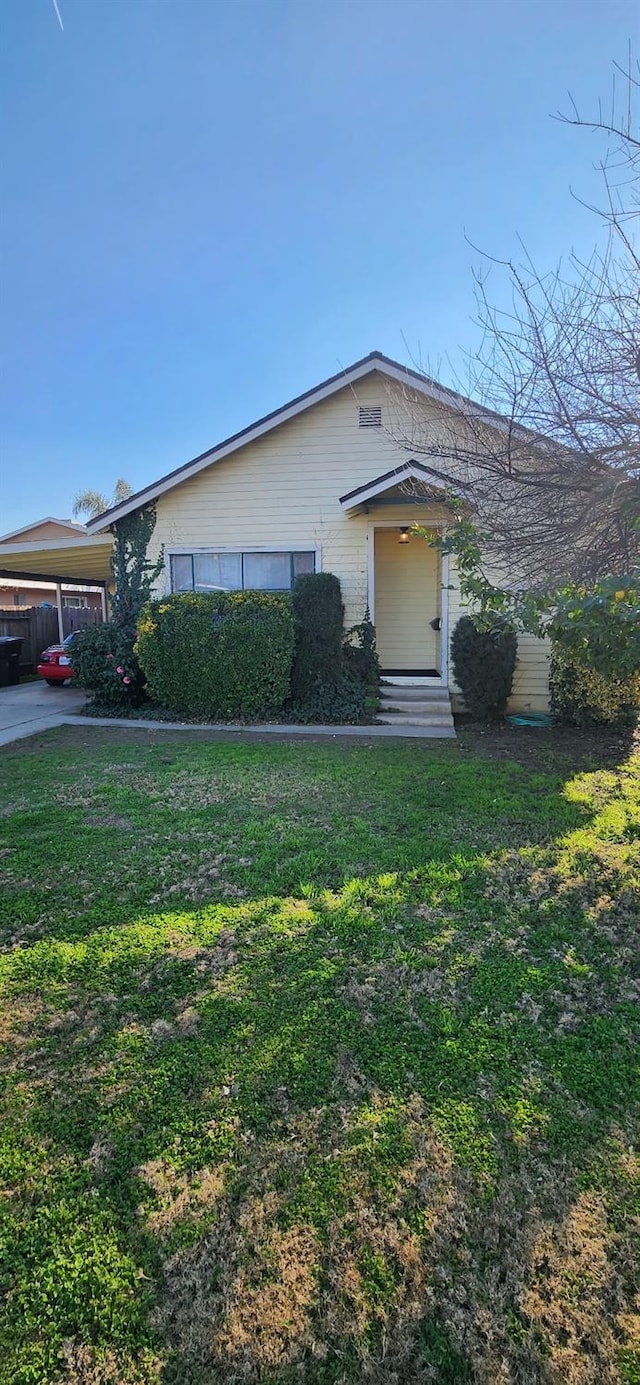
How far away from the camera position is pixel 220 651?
344 inches

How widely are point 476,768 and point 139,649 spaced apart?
5.59 metres

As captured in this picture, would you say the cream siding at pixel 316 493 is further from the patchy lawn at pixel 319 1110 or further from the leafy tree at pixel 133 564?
the patchy lawn at pixel 319 1110

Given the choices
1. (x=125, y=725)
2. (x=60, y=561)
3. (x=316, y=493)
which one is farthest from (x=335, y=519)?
(x=60, y=561)

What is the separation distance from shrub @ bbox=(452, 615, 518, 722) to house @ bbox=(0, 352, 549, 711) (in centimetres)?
107

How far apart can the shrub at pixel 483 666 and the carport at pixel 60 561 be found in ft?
23.1

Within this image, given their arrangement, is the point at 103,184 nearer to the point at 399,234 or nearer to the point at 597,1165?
the point at 399,234

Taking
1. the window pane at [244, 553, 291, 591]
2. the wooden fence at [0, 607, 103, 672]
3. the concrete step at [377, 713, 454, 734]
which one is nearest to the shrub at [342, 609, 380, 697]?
the concrete step at [377, 713, 454, 734]

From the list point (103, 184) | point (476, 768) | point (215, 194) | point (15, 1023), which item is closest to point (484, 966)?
point (15, 1023)

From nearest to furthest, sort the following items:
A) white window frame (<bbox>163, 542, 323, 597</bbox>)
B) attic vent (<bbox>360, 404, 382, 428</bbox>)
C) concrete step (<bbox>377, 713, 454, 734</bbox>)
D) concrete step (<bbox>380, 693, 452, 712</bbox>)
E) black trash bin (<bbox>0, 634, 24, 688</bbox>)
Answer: concrete step (<bbox>377, 713, 454, 734</bbox>) < concrete step (<bbox>380, 693, 452, 712</bbox>) < attic vent (<bbox>360, 404, 382, 428</bbox>) < white window frame (<bbox>163, 542, 323, 597</bbox>) < black trash bin (<bbox>0, 634, 24, 688</bbox>)

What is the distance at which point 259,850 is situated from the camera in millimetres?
4082

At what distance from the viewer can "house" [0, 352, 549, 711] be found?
9.59m

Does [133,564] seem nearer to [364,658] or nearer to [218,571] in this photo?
[218,571]

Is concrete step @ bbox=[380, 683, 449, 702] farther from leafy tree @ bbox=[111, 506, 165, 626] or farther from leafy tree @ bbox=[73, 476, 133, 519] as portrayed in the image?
leafy tree @ bbox=[73, 476, 133, 519]

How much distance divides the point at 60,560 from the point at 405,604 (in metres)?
8.85
